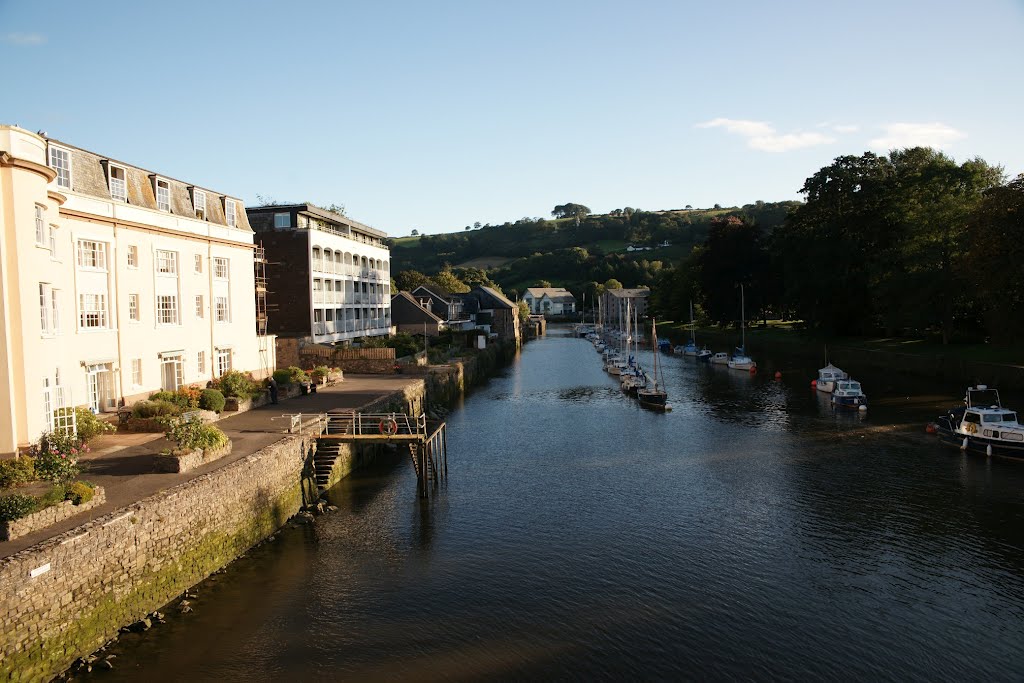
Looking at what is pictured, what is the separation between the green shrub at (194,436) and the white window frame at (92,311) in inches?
266

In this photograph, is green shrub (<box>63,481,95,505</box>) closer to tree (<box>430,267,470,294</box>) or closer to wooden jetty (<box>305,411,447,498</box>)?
wooden jetty (<box>305,411,447,498</box>)

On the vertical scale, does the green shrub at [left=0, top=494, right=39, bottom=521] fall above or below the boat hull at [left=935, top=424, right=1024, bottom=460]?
above

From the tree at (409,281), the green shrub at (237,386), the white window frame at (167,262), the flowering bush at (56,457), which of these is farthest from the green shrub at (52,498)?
the tree at (409,281)

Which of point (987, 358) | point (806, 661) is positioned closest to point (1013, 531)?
point (806, 661)

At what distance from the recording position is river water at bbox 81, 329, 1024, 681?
16.2 metres

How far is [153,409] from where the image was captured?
2828 cm

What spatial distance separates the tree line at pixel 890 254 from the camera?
153 feet

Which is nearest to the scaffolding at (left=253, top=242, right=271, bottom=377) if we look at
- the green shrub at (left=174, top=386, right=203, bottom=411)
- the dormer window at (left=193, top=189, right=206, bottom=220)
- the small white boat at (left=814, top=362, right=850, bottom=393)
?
the dormer window at (left=193, top=189, right=206, bottom=220)

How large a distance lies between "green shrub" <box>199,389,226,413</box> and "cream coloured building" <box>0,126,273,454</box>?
217cm

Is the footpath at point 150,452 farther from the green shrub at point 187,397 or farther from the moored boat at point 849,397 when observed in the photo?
the moored boat at point 849,397

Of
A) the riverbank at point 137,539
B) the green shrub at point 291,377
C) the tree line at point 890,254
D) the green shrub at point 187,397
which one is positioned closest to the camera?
the riverbank at point 137,539

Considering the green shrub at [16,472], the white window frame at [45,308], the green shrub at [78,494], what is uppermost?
the white window frame at [45,308]

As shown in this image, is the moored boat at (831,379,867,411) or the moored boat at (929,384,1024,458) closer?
the moored boat at (929,384,1024,458)

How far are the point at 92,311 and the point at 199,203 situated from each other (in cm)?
1059
